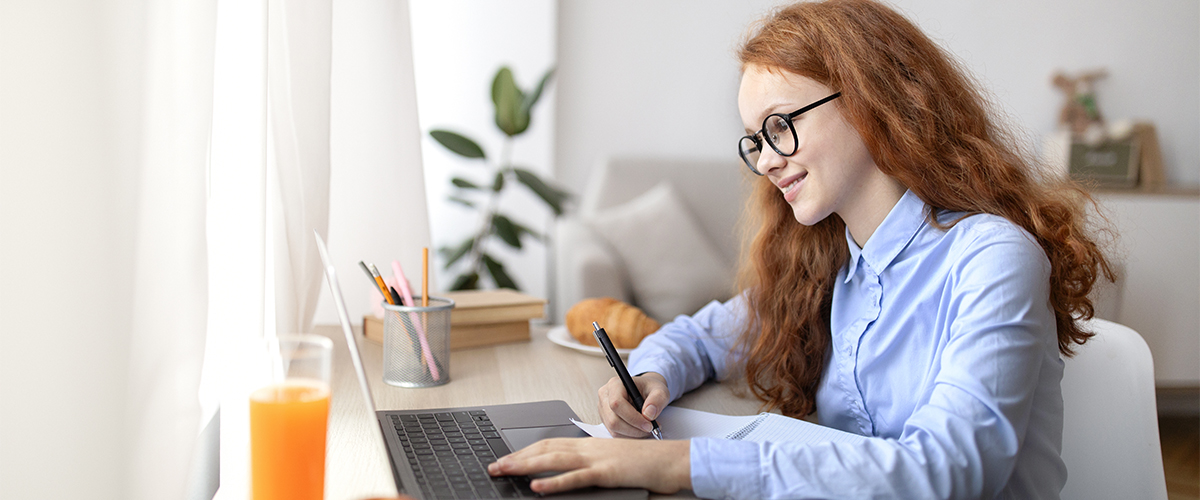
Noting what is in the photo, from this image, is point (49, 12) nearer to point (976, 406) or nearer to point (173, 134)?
point (173, 134)

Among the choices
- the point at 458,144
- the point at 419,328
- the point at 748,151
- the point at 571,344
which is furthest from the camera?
the point at 458,144

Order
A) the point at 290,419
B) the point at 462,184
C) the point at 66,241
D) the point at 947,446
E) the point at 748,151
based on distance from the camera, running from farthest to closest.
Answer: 1. the point at 462,184
2. the point at 748,151
3. the point at 947,446
4. the point at 290,419
5. the point at 66,241

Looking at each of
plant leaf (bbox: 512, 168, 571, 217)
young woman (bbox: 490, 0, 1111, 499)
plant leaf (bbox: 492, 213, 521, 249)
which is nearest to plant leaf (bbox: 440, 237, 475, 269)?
plant leaf (bbox: 492, 213, 521, 249)

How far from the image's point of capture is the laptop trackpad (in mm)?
808

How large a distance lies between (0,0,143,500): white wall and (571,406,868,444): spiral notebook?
488 mm

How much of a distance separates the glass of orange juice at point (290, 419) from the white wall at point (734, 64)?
9.80 feet

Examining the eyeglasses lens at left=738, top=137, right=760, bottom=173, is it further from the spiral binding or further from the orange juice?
the orange juice

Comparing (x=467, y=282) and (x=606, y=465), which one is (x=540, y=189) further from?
(x=606, y=465)

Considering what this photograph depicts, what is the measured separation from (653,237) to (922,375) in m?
2.01

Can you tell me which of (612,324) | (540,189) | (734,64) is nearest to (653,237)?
(540,189)

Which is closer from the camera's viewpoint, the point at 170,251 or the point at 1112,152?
the point at 170,251

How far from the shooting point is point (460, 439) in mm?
807

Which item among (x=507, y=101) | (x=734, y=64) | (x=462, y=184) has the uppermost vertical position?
(x=734, y=64)

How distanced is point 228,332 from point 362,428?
17 cm
